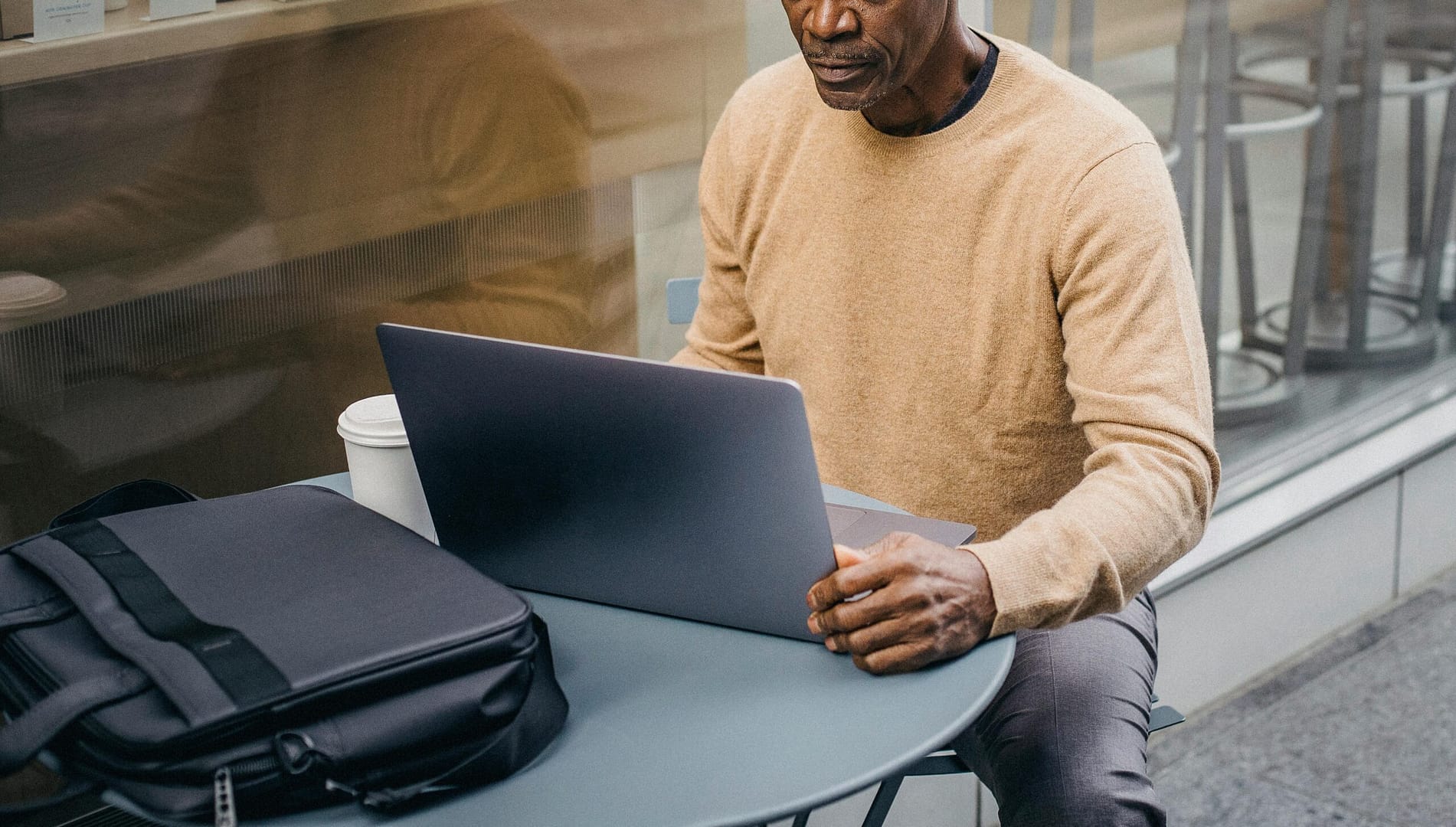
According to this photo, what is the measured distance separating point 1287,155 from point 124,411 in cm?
265

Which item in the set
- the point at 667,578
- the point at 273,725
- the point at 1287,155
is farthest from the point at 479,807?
the point at 1287,155

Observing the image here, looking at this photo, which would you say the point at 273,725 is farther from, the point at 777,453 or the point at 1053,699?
the point at 1053,699

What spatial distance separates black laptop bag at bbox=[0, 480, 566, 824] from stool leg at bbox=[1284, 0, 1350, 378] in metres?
2.79

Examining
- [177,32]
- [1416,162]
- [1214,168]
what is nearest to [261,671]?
[177,32]

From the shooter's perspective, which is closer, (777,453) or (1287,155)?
(777,453)

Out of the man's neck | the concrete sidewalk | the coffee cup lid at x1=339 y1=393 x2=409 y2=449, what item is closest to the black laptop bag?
the coffee cup lid at x1=339 y1=393 x2=409 y2=449

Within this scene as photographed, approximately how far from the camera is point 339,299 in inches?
74.9

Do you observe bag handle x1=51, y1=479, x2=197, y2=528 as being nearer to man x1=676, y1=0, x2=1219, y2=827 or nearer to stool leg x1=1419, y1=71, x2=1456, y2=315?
man x1=676, y1=0, x2=1219, y2=827

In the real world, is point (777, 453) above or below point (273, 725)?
above

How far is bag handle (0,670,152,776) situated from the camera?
99 cm

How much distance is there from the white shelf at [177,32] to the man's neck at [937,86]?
2.10 feet

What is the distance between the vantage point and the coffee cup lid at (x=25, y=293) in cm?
161

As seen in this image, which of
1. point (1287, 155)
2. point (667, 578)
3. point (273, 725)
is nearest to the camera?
point (273, 725)

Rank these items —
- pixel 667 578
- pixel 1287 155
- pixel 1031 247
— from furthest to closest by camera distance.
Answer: pixel 1287 155
pixel 1031 247
pixel 667 578
